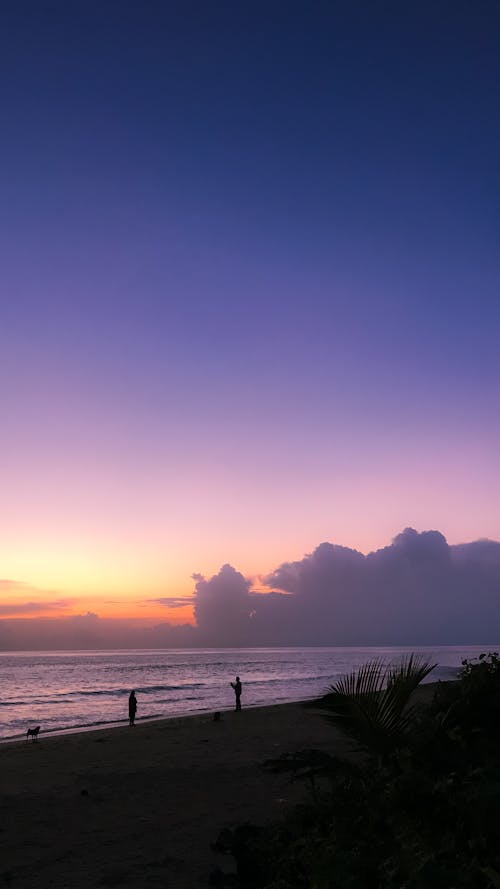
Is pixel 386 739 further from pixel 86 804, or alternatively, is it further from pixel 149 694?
pixel 149 694

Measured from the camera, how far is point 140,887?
8375mm

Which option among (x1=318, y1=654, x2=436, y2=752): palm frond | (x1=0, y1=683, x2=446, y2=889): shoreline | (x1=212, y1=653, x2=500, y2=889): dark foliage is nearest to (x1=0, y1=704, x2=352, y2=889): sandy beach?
(x1=0, y1=683, x2=446, y2=889): shoreline

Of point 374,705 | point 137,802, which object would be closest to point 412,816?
point 374,705

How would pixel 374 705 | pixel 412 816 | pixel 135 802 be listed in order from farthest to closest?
pixel 135 802 < pixel 374 705 < pixel 412 816

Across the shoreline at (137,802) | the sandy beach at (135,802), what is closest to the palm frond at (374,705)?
the shoreline at (137,802)

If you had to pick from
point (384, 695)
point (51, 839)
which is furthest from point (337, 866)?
point (51, 839)

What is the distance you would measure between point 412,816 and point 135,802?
402 inches

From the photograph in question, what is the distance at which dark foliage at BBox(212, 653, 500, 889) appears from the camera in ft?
14.4

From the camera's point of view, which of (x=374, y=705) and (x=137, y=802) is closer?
(x=374, y=705)

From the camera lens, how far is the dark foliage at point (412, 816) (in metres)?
4.40

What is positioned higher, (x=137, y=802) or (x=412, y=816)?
(x=412, y=816)

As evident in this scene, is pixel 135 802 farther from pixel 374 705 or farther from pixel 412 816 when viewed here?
pixel 412 816

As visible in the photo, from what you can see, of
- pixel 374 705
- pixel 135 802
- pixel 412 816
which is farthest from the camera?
pixel 135 802

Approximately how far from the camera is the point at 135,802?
13.6 metres
